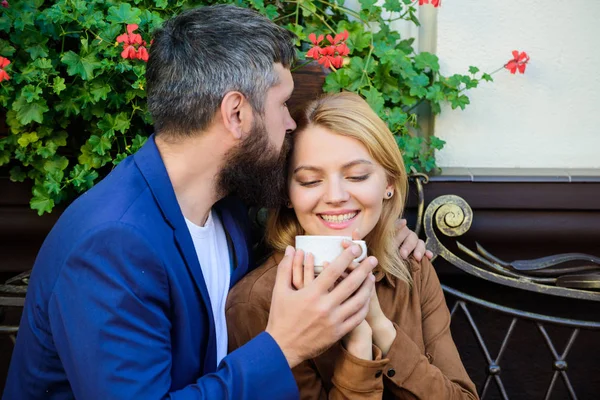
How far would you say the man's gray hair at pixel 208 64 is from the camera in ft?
6.42

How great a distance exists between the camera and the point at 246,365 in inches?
67.0

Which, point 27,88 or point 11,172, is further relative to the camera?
point 11,172

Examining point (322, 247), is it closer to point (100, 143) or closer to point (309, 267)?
point (309, 267)

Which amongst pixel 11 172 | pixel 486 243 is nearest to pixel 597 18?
pixel 486 243

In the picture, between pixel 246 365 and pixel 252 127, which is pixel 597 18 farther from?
pixel 246 365

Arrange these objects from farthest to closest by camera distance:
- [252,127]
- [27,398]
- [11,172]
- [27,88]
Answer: [11,172] < [27,88] < [252,127] < [27,398]

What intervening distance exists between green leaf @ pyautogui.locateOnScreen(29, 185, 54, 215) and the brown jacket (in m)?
0.75

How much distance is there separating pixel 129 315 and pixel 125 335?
1.9 inches

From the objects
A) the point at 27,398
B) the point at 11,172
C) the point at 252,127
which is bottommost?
the point at 27,398

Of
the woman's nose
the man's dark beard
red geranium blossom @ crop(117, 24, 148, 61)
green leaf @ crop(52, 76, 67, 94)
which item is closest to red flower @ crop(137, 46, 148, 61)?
red geranium blossom @ crop(117, 24, 148, 61)

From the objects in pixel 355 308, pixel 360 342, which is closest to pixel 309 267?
pixel 355 308

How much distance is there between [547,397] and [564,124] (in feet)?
3.47

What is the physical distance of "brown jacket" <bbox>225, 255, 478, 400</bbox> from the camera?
75.2 inches

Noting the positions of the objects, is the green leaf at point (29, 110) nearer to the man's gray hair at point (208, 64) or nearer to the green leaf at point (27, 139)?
the green leaf at point (27, 139)
